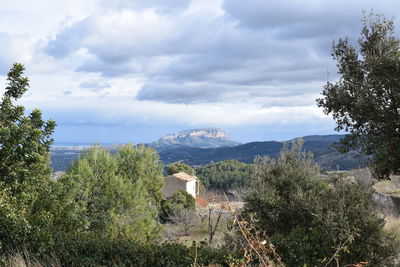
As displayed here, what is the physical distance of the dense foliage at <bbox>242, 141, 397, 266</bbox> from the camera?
11266mm

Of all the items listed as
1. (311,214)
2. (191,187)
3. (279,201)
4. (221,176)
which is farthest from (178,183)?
(311,214)

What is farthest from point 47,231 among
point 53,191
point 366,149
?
point 366,149

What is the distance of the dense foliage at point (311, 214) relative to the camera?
11.3 meters

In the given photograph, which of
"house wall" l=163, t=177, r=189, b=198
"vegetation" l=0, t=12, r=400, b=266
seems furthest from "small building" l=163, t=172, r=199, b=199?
"vegetation" l=0, t=12, r=400, b=266

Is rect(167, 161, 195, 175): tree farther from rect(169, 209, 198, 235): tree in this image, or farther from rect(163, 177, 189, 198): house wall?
rect(169, 209, 198, 235): tree

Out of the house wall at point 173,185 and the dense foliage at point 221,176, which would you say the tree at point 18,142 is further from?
the dense foliage at point 221,176

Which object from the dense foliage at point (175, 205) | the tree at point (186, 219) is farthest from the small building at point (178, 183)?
the tree at point (186, 219)

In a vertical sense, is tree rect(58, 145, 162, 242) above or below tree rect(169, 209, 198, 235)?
above

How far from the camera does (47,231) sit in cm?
1114

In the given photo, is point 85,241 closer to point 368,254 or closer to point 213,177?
point 368,254

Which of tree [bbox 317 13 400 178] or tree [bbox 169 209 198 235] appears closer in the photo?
tree [bbox 317 13 400 178]

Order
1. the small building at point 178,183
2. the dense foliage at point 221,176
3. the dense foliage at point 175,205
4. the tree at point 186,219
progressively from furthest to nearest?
the dense foliage at point 221,176
the small building at point 178,183
the dense foliage at point 175,205
the tree at point 186,219

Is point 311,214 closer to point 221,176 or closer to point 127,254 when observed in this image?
point 127,254

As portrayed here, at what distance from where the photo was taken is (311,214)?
13.0 meters
